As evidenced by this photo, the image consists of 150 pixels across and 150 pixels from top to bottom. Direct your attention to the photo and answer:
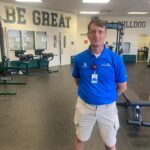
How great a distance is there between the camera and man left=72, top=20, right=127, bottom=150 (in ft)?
5.90

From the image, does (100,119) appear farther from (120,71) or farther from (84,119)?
(120,71)

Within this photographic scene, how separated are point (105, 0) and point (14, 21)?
407 centimetres

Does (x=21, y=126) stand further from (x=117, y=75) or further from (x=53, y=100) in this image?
(x=117, y=75)

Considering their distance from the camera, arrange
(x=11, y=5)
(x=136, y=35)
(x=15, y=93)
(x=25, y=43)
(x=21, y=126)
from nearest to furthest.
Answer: (x=21, y=126) → (x=15, y=93) → (x=11, y=5) → (x=25, y=43) → (x=136, y=35)

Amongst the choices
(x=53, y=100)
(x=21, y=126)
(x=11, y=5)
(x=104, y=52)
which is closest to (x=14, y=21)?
(x=11, y=5)

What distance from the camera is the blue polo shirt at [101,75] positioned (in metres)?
1.81

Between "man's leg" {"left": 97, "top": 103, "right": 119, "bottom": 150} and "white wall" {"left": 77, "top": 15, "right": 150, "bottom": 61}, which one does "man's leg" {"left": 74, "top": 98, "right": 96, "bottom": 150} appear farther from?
"white wall" {"left": 77, "top": 15, "right": 150, "bottom": 61}

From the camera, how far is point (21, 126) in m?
3.45

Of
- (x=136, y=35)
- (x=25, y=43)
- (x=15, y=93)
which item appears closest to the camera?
(x=15, y=93)

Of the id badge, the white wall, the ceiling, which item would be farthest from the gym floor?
the white wall

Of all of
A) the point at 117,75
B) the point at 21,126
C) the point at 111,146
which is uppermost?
the point at 117,75

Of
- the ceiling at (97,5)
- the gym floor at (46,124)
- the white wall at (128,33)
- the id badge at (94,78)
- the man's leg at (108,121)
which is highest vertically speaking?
the ceiling at (97,5)

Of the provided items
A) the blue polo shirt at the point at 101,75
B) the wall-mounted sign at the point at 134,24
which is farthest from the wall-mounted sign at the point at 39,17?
the blue polo shirt at the point at 101,75

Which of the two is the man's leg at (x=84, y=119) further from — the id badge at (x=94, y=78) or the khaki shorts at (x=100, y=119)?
the id badge at (x=94, y=78)
